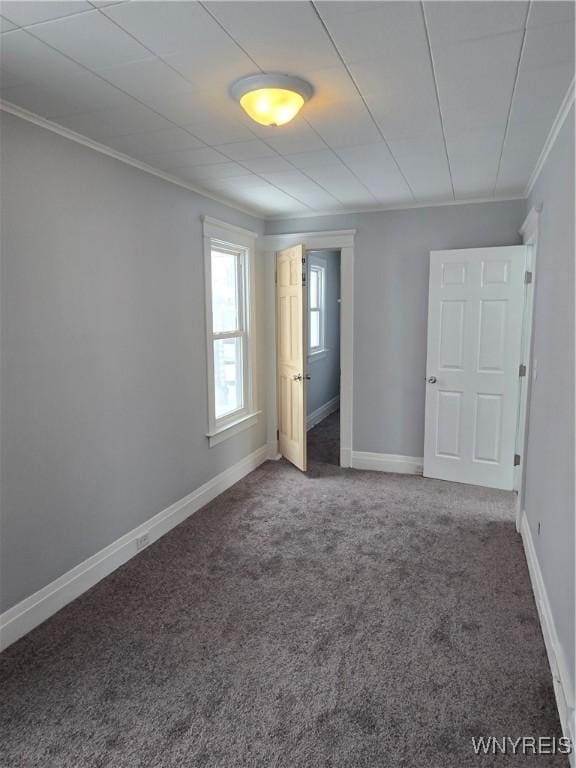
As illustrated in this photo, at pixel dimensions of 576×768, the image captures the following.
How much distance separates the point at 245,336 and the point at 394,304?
4.54ft

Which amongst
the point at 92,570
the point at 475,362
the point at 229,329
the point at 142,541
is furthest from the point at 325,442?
the point at 92,570

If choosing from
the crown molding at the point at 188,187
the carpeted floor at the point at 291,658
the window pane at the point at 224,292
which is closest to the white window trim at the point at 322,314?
the crown molding at the point at 188,187

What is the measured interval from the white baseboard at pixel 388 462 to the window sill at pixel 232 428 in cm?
103

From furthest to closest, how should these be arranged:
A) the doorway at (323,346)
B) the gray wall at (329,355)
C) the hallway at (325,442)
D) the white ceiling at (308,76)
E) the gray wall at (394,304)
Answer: the gray wall at (329,355), the doorway at (323,346), the hallway at (325,442), the gray wall at (394,304), the white ceiling at (308,76)

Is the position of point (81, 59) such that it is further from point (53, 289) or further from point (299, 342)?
point (299, 342)

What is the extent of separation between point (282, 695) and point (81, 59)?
99.1 inches

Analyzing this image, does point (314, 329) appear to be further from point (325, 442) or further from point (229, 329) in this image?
point (229, 329)

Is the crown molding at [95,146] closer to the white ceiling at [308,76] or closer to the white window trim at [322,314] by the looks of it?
the white ceiling at [308,76]

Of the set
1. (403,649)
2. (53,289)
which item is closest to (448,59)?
(53,289)

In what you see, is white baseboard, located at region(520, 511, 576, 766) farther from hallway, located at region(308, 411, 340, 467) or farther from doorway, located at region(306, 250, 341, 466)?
doorway, located at region(306, 250, 341, 466)

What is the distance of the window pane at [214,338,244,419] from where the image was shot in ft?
13.6

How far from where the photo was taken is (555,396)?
2.25 m

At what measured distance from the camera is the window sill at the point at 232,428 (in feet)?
12.8

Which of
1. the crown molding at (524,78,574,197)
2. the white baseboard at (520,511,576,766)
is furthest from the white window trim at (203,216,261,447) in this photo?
the white baseboard at (520,511,576,766)
